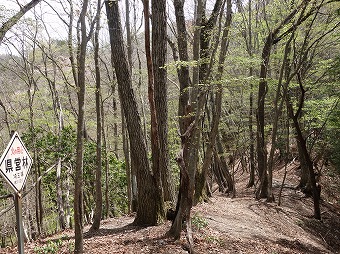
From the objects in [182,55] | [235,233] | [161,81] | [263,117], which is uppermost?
[182,55]

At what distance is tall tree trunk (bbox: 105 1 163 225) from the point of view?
7.25m

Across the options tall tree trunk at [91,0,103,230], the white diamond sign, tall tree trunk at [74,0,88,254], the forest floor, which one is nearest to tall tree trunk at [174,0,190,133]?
tall tree trunk at [91,0,103,230]

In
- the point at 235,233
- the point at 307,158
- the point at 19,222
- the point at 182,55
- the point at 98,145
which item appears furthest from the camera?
the point at 307,158

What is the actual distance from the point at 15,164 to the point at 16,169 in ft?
0.21

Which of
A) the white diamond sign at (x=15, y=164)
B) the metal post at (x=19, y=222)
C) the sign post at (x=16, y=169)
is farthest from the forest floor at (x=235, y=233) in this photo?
the white diamond sign at (x=15, y=164)

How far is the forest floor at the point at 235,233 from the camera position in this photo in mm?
6285

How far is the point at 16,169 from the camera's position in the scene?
12.8 ft

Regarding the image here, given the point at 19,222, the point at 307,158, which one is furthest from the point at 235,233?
the point at 19,222

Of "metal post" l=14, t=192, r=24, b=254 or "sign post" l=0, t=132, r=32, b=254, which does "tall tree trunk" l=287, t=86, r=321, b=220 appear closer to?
"sign post" l=0, t=132, r=32, b=254

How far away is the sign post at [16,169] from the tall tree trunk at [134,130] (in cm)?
346

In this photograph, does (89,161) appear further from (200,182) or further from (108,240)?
(108,240)

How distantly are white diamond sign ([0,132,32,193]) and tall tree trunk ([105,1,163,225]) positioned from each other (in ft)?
11.3

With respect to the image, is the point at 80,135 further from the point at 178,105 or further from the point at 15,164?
the point at 178,105

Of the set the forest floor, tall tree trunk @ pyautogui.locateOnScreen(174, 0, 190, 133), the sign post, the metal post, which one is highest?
tall tree trunk @ pyautogui.locateOnScreen(174, 0, 190, 133)
